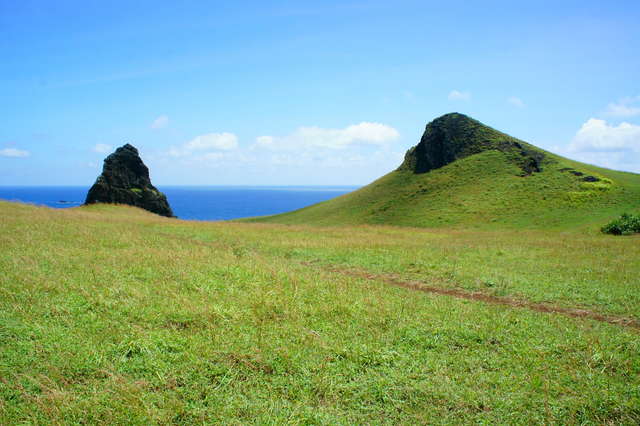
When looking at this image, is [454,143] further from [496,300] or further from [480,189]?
[496,300]

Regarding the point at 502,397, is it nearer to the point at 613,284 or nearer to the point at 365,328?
the point at 365,328

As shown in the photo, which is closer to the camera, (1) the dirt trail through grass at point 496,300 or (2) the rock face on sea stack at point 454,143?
(1) the dirt trail through grass at point 496,300

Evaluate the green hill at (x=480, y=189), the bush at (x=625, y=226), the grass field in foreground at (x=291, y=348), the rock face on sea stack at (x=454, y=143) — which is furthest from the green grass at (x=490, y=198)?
the grass field in foreground at (x=291, y=348)

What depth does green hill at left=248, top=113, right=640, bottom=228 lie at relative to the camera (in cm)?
5169

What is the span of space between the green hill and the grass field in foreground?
3917 centimetres

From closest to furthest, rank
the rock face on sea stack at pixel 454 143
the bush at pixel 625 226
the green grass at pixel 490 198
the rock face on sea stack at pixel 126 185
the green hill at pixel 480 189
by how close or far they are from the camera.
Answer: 1. the bush at pixel 625 226
2. the green grass at pixel 490 198
3. the green hill at pixel 480 189
4. the rock face on sea stack at pixel 126 185
5. the rock face on sea stack at pixel 454 143

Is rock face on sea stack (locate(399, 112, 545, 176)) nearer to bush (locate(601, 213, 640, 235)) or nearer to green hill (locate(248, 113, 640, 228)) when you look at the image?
green hill (locate(248, 113, 640, 228))

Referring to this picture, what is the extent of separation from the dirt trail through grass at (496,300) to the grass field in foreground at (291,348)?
0.49m

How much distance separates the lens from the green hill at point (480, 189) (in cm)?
5169

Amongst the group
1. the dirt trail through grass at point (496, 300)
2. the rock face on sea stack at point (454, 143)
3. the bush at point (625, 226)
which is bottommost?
the dirt trail through grass at point (496, 300)


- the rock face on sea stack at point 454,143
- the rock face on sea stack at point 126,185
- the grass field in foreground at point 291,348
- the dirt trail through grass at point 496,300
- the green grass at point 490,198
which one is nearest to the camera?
the grass field in foreground at point 291,348

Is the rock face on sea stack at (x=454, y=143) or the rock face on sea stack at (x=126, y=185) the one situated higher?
the rock face on sea stack at (x=454, y=143)

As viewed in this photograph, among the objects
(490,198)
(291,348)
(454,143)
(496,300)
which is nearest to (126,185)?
(490,198)

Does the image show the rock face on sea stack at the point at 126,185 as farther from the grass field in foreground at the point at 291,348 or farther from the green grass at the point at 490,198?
the grass field in foreground at the point at 291,348
